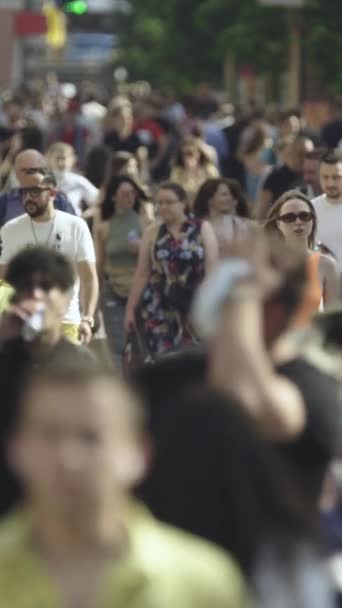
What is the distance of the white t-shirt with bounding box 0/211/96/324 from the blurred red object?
3223 inches

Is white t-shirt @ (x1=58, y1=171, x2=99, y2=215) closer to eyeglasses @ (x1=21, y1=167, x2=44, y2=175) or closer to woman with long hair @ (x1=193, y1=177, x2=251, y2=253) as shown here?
woman with long hair @ (x1=193, y1=177, x2=251, y2=253)

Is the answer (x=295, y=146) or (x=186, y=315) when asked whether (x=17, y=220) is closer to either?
(x=186, y=315)

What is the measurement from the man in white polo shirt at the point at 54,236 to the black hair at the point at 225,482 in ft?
20.5

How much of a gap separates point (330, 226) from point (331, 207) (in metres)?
0.32

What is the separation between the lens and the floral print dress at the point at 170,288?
1237 cm

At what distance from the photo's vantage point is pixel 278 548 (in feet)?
16.2

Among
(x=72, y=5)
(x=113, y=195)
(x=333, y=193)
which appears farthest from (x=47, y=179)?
(x=72, y=5)

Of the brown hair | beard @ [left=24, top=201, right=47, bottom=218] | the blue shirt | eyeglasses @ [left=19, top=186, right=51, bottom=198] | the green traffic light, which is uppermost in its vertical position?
eyeglasses @ [left=19, top=186, right=51, bottom=198]

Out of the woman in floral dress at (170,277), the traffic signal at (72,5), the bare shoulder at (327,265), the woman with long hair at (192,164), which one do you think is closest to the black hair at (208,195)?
the woman in floral dress at (170,277)

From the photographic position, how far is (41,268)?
7.56 metres

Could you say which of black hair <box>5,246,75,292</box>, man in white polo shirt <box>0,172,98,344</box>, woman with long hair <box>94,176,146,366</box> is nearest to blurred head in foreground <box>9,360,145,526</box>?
black hair <box>5,246,75,292</box>

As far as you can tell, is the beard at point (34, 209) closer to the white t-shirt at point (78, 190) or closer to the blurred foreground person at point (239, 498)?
the white t-shirt at point (78, 190)

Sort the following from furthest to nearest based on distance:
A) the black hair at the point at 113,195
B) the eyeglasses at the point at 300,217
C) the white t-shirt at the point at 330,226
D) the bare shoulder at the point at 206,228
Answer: the black hair at the point at 113,195 < the white t-shirt at the point at 330,226 < the bare shoulder at the point at 206,228 < the eyeglasses at the point at 300,217

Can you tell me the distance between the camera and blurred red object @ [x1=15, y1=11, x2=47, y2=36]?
93.7 meters
